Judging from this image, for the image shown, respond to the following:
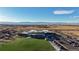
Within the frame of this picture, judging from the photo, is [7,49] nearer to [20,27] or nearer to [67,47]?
[20,27]
